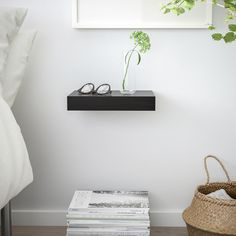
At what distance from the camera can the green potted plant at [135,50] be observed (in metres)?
1.90

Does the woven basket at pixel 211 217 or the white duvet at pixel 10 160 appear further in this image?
the woven basket at pixel 211 217

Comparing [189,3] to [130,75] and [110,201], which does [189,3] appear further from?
[110,201]

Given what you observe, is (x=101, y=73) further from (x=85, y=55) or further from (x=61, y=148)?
(x=61, y=148)

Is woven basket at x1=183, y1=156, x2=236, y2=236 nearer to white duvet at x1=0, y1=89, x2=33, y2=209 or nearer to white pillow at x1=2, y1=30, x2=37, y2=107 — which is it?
white duvet at x1=0, y1=89, x2=33, y2=209

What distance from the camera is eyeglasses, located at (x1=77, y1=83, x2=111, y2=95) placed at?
75.7 inches

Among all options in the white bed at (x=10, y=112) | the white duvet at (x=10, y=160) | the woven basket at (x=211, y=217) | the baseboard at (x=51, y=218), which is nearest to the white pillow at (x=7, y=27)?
the white bed at (x=10, y=112)

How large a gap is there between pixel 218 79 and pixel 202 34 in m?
0.21

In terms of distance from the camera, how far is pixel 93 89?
6.38 ft

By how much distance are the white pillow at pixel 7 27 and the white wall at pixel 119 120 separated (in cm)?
26

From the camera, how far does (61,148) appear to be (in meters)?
2.12

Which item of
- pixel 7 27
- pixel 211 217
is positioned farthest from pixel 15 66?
pixel 211 217

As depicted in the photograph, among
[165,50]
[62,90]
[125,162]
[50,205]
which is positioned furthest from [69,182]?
[165,50]

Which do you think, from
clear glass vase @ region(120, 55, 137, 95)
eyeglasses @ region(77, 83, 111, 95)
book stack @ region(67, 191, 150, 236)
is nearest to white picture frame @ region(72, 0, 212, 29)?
clear glass vase @ region(120, 55, 137, 95)

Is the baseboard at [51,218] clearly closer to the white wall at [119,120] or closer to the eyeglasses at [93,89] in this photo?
the white wall at [119,120]
